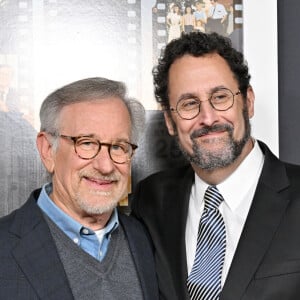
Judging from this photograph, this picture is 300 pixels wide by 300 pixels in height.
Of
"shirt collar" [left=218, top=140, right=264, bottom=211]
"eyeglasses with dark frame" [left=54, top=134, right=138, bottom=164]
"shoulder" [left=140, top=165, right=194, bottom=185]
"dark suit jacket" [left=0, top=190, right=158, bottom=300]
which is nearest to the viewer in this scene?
"dark suit jacket" [left=0, top=190, right=158, bottom=300]

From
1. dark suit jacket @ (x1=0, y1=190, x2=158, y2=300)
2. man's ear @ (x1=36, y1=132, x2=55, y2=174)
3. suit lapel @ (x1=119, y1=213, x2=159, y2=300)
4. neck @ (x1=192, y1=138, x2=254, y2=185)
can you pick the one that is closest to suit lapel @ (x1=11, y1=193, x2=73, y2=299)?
dark suit jacket @ (x1=0, y1=190, x2=158, y2=300)

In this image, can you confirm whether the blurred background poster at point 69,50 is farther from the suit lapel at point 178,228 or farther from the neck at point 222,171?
the neck at point 222,171

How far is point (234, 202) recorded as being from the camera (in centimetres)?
147

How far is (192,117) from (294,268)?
48 cm

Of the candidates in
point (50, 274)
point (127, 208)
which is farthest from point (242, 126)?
point (50, 274)

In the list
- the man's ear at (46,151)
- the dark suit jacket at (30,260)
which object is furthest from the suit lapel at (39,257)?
the man's ear at (46,151)

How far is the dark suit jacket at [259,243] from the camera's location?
1312mm

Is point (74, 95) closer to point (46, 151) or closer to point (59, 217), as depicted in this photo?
point (46, 151)

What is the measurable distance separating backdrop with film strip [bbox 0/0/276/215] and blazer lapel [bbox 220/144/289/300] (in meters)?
0.52

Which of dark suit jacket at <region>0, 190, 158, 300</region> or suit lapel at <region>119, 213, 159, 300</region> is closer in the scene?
dark suit jacket at <region>0, 190, 158, 300</region>

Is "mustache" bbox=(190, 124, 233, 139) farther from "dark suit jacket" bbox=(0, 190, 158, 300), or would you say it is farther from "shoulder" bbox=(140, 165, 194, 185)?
"dark suit jacket" bbox=(0, 190, 158, 300)

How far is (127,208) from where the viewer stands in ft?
5.96

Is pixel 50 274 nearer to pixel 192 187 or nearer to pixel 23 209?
pixel 23 209

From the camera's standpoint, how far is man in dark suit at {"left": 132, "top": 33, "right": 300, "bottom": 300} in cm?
133
